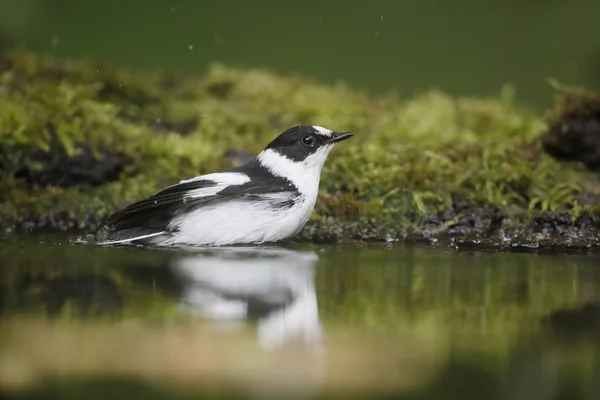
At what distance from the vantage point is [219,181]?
3955 mm

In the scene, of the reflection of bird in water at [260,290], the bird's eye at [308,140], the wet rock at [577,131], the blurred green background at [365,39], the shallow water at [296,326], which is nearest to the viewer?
the shallow water at [296,326]

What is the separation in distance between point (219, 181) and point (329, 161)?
50.0 inches

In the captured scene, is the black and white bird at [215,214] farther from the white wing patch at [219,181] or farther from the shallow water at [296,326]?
the shallow water at [296,326]

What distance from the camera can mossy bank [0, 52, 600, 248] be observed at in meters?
4.38

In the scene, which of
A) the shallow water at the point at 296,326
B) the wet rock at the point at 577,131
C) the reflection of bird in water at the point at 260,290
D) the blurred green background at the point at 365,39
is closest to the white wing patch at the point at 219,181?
the reflection of bird in water at the point at 260,290

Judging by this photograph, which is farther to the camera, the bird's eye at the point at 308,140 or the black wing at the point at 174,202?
the bird's eye at the point at 308,140

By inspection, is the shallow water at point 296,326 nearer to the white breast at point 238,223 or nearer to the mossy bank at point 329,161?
the white breast at point 238,223

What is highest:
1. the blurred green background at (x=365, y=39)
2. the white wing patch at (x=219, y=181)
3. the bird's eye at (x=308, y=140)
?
the blurred green background at (x=365, y=39)

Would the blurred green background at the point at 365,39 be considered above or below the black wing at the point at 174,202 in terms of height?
above

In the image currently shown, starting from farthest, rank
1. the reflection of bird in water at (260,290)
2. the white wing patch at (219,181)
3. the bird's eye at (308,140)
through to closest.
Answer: the bird's eye at (308,140) → the white wing patch at (219,181) → the reflection of bird in water at (260,290)

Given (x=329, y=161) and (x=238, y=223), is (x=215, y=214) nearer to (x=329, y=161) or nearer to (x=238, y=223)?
(x=238, y=223)

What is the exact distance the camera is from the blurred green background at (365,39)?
7.06 m

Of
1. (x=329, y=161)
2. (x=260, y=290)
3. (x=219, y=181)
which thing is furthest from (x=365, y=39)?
(x=260, y=290)

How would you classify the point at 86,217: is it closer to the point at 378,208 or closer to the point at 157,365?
the point at 378,208
